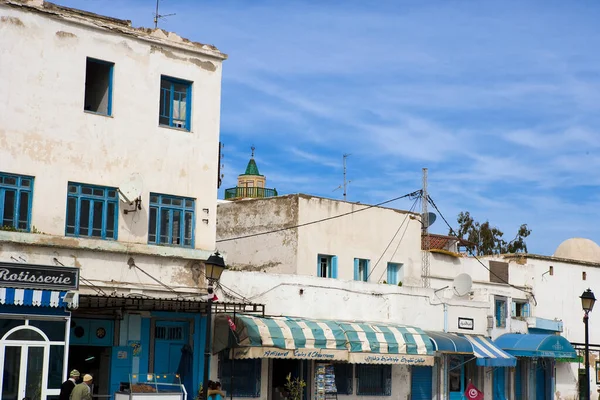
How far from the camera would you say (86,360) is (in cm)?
2600

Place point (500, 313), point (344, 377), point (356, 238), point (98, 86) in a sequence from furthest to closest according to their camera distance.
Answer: point (500, 313), point (356, 238), point (344, 377), point (98, 86)

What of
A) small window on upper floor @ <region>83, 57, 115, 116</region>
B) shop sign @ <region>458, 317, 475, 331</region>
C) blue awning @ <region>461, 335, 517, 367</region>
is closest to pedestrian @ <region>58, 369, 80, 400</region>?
small window on upper floor @ <region>83, 57, 115, 116</region>

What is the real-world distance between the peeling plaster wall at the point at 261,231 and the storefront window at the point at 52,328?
12.2m

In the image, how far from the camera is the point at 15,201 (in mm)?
24172

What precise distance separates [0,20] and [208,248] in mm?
7963

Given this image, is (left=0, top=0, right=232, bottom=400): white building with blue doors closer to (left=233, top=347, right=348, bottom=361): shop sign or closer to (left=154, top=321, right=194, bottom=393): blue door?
(left=154, top=321, right=194, bottom=393): blue door

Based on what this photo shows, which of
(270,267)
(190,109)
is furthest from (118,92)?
(270,267)

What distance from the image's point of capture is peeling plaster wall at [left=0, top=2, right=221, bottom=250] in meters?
24.4

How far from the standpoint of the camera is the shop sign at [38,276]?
22875mm

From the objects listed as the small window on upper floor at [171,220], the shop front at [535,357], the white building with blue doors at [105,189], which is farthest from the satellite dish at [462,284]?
the small window on upper floor at [171,220]

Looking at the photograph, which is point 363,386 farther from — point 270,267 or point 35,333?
point 35,333

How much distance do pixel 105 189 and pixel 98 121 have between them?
1.73 metres

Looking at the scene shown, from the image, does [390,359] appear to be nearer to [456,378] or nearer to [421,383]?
[421,383]

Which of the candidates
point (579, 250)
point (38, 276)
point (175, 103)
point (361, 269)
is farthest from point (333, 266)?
point (579, 250)
